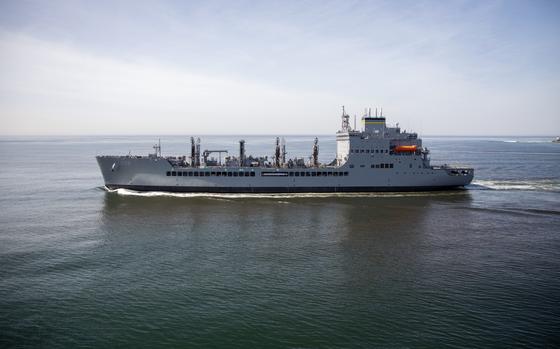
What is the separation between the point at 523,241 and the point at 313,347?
Result: 2011 centimetres

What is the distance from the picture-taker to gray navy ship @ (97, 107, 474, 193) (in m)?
43.4

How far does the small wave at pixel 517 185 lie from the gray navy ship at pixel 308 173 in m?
4.79

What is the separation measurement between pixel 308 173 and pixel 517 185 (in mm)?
28735

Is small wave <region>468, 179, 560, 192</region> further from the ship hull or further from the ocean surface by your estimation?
the ocean surface

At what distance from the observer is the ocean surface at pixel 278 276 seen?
15.0 meters

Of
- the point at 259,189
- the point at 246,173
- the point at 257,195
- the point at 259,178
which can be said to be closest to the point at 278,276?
the point at 257,195

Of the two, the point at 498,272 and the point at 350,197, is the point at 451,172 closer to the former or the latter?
the point at 350,197

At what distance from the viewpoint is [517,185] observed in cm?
4925

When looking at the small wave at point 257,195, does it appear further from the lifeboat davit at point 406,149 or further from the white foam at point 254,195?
the lifeboat davit at point 406,149

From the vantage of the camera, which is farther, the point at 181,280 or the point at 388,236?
the point at 388,236

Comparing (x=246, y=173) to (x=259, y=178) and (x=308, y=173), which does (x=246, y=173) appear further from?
(x=308, y=173)

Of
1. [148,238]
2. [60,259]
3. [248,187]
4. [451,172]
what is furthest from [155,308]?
[451,172]

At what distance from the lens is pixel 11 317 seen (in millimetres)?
15836

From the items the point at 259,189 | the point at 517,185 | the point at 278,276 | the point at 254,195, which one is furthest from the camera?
the point at 517,185
